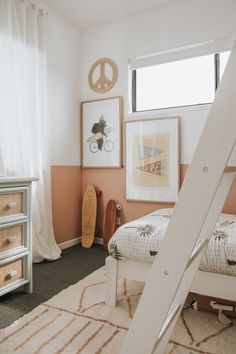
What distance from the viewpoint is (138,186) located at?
3.22 metres

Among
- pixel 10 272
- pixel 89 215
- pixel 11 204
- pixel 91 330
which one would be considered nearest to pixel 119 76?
pixel 89 215

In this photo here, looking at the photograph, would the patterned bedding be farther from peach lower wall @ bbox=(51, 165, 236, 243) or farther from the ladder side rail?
peach lower wall @ bbox=(51, 165, 236, 243)

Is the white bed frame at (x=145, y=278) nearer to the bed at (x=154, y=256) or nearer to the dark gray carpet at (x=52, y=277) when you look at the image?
the bed at (x=154, y=256)

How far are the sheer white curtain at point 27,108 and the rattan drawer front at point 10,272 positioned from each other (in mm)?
726

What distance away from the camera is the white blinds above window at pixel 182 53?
2.83m

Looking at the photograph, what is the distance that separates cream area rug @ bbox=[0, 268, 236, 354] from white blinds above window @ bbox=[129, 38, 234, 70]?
247cm

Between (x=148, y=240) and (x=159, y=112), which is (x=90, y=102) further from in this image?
(x=148, y=240)

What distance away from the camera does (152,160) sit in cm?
312

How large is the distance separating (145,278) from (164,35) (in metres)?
2.61

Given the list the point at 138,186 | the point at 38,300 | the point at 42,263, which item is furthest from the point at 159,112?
the point at 38,300

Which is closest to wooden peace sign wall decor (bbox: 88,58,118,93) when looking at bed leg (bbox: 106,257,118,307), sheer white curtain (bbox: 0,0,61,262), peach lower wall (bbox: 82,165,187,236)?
sheer white curtain (bbox: 0,0,61,262)

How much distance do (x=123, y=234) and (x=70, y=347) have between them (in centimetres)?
72

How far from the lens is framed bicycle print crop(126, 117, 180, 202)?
9.91 ft

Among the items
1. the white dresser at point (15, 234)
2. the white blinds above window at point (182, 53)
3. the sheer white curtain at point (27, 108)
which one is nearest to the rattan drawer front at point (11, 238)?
the white dresser at point (15, 234)
